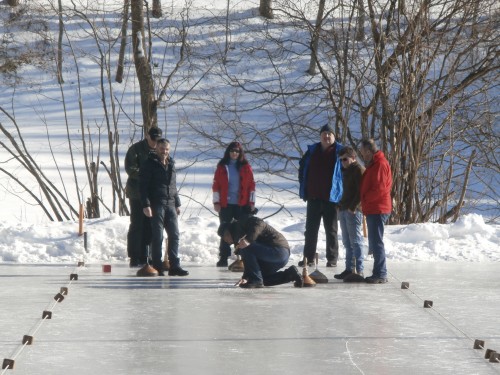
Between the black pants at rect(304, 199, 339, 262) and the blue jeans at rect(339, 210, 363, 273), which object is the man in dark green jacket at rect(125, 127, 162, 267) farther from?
the blue jeans at rect(339, 210, 363, 273)

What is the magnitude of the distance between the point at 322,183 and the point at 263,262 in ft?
6.34

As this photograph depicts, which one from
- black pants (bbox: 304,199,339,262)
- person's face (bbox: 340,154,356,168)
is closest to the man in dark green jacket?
black pants (bbox: 304,199,339,262)

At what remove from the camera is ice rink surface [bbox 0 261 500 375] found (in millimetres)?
6582

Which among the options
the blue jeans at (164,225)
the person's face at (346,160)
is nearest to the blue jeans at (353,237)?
the person's face at (346,160)

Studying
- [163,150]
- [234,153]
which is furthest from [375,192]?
[163,150]

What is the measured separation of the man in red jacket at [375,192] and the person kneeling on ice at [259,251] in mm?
955

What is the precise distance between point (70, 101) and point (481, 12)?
650 inches

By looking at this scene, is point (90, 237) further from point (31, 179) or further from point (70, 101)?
point (70, 101)

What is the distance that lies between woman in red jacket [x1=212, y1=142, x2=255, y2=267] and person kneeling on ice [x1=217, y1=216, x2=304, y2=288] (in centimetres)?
195

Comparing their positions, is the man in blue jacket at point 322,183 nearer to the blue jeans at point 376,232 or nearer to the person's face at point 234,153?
the person's face at point 234,153

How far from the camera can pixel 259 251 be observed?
1030 centimetres

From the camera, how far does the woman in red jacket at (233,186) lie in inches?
486

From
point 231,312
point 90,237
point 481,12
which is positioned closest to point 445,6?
point 481,12

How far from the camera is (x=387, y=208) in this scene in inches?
426
